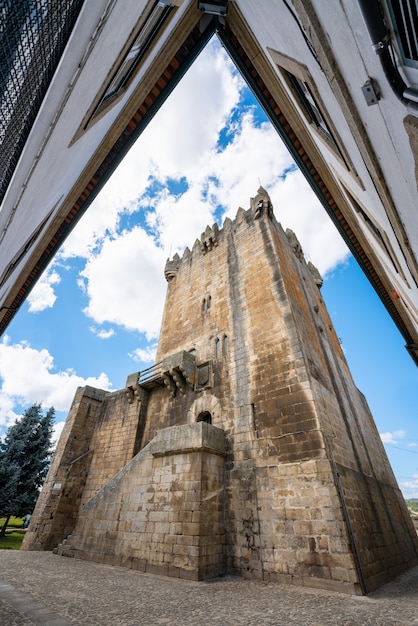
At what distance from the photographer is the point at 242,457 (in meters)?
9.02

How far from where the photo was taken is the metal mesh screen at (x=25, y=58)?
189cm

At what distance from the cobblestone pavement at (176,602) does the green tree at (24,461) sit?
14.2m

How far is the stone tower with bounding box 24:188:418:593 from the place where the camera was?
23.9 feet

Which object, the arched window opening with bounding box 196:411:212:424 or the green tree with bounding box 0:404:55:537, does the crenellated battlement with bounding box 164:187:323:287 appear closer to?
the arched window opening with bounding box 196:411:212:424

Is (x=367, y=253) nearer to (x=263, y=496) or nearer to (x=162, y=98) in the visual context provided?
(x=162, y=98)

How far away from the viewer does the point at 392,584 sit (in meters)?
7.30

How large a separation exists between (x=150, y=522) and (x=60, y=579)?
8.14 feet

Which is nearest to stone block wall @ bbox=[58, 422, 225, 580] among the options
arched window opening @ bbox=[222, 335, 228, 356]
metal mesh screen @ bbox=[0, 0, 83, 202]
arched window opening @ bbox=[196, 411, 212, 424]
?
arched window opening @ bbox=[196, 411, 212, 424]

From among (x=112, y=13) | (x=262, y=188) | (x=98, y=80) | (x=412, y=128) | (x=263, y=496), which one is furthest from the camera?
(x=262, y=188)

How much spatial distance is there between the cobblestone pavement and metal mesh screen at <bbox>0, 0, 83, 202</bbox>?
5.97 metres

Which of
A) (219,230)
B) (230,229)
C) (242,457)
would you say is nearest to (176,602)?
(242,457)

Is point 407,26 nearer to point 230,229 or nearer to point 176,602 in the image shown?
point 176,602

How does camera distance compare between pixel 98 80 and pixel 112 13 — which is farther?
pixel 98 80

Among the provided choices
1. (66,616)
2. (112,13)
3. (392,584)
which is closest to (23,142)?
(112,13)
